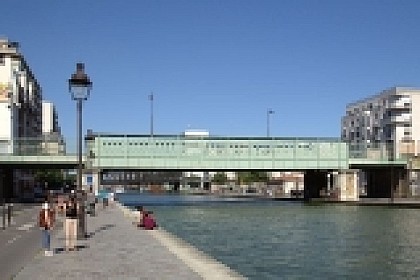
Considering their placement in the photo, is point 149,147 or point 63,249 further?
point 149,147

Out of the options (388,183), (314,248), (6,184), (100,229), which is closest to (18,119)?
(6,184)

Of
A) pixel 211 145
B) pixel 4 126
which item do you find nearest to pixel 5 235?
pixel 211 145

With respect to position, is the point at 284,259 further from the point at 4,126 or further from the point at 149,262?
the point at 4,126

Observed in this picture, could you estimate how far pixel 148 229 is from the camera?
38719 millimetres

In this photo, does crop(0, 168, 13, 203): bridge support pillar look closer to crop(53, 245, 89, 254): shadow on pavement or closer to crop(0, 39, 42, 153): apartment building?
crop(0, 39, 42, 153): apartment building

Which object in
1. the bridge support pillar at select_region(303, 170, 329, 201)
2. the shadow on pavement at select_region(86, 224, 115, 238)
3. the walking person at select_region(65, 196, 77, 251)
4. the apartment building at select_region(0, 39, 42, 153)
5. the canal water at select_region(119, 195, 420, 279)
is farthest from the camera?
the bridge support pillar at select_region(303, 170, 329, 201)

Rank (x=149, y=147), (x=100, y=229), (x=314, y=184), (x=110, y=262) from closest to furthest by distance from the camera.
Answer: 1. (x=110, y=262)
2. (x=100, y=229)
3. (x=149, y=147)
4. (x=314, y=184)

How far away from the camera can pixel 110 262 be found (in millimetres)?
22250

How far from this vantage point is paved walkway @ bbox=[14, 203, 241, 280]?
19078 millimetres

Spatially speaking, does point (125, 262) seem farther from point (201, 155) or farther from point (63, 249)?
point (201, 155)

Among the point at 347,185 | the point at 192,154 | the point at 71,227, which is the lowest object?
the point at 347,185

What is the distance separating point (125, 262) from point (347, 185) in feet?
282

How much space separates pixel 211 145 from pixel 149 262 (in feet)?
244

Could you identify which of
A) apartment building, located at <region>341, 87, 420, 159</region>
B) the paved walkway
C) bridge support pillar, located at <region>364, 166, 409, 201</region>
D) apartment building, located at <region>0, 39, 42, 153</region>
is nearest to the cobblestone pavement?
the paved walkway
